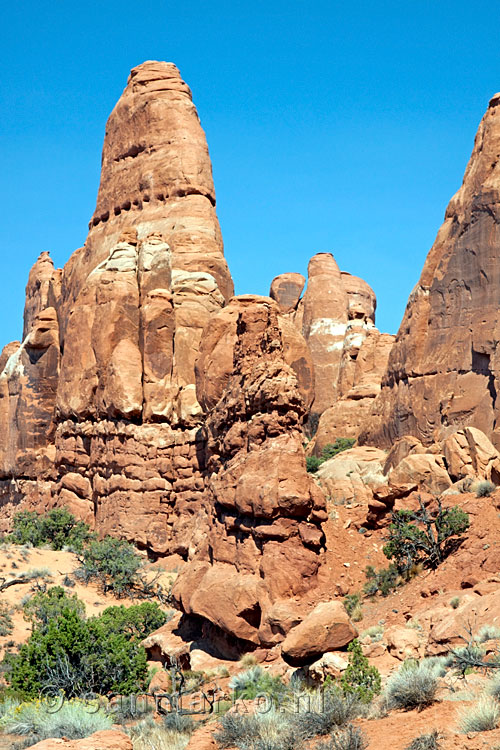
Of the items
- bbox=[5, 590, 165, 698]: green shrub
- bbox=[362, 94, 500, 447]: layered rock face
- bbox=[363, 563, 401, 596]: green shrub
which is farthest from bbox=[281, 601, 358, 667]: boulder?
bbox=[362, 94, 500, 447]: layered rock face

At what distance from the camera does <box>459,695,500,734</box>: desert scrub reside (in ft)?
28.3

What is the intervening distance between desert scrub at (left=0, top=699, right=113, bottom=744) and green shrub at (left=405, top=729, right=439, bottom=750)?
13.6ft

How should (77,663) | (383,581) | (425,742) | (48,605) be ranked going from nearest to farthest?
(425,742) → (77,663) → (383,581) → (48,605)

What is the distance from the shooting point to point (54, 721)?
11.1 m

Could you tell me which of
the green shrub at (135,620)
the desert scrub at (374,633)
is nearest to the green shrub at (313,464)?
the green shrub at (135,620)

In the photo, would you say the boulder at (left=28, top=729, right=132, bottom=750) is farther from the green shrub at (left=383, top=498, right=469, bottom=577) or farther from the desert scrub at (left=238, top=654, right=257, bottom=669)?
the green shrub at (left=383, top=498, right=469, bottom=577)

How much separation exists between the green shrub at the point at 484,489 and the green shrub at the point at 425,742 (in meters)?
10.4

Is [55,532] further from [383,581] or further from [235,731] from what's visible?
[235,731]

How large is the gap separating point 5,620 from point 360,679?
40.5 ft

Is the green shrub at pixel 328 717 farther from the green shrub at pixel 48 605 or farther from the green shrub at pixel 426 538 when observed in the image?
the green shrub at pixel 48 605

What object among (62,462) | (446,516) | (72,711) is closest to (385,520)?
(446,516)

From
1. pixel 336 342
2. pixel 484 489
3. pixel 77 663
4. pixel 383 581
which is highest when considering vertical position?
pixel 336 342

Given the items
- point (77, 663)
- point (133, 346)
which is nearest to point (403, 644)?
point (77, 663)

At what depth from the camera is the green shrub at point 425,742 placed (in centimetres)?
850
